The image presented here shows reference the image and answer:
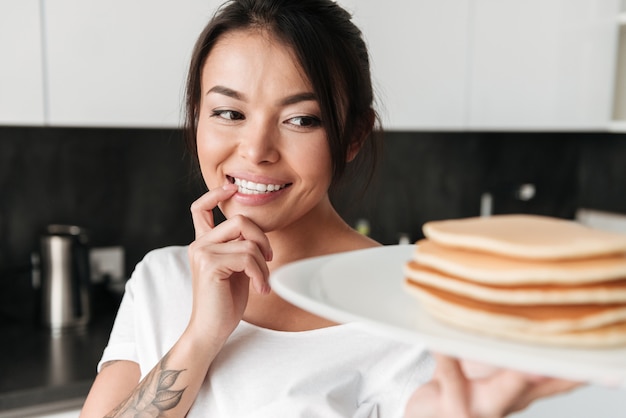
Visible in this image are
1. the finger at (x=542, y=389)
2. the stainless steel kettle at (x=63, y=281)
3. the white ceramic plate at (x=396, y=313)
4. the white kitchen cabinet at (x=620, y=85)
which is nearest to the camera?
the white ceramic plate at (x=396, y=313)

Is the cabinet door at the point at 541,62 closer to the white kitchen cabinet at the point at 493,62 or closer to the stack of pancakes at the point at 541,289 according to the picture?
the white kitchen cabinet at the point at 493,62

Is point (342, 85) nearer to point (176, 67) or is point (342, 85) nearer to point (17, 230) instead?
point (176, 67)

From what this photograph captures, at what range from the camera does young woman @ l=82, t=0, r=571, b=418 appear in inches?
38.2

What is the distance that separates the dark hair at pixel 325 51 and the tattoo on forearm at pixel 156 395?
15.6 inches

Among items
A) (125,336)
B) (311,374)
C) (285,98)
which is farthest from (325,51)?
(125,336)

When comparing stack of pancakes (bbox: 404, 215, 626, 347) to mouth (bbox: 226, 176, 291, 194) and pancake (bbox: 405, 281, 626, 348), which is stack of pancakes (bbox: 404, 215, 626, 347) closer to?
pancake (bbox: 405, 281, 626, 348)

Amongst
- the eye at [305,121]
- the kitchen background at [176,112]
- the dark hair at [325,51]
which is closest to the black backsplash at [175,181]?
the kitchen background at [176,112]

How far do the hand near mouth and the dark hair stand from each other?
189 mm

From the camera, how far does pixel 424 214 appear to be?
106 inches

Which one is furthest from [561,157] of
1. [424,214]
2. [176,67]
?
[176,67]

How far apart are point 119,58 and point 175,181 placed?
0.58 metres

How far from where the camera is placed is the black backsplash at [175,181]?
2.07 metres

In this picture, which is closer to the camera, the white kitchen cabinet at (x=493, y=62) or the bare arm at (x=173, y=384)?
the bare arm at (x=173, y=384)

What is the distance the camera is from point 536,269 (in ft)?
1.67
